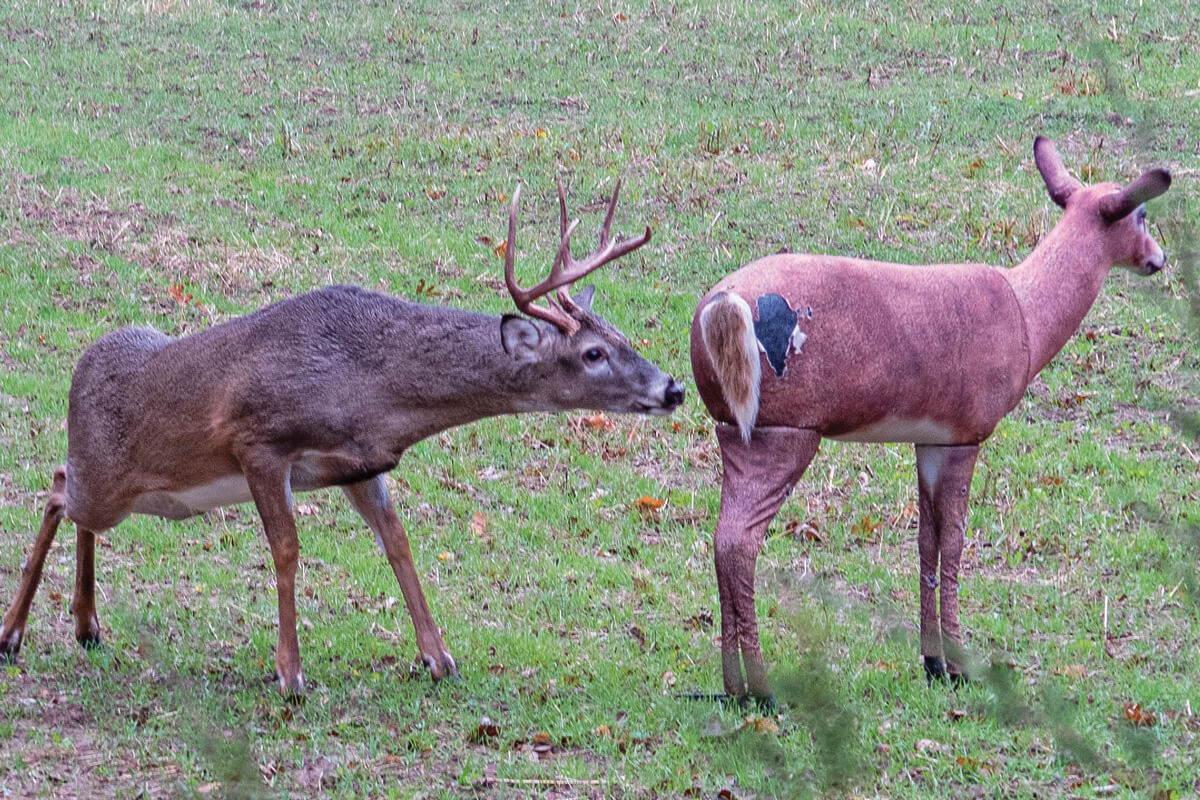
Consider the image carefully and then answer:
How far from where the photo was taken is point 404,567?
6594 mm

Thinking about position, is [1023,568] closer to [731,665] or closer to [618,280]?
[731,665]

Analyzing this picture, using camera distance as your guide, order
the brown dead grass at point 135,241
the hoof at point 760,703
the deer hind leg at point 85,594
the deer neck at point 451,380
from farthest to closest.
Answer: the brown dead grass at point 135,241
the deer hind leg at point 85,594
the deer neck at point 451,380
the hoof at point 760,703

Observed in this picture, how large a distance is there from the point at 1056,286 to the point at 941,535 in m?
1.08

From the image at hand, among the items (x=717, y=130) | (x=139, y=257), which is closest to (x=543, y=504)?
(x=139, y=257)

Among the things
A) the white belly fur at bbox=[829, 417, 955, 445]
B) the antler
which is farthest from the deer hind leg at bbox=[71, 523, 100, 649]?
the white belly fur at bbox=[829, 417, 955, 445]

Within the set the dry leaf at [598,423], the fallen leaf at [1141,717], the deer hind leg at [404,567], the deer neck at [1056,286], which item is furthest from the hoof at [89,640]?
the fallen leaf at [1141,717]

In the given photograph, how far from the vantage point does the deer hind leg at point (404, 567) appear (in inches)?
257

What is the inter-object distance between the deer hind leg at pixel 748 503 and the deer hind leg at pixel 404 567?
1388 millimetres

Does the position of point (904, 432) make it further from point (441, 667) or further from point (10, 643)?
point (10, 643)

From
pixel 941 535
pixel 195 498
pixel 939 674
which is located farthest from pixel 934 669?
pixel 195 498

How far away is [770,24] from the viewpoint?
18.5 meters

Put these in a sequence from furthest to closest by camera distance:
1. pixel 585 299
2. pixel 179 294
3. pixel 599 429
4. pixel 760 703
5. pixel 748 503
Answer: pixel 179 294 < pixel 599 429 < pixel 585 299 < pixel 760 703 < pixel 748 503

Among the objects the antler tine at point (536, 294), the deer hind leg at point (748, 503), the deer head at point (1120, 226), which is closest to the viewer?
the deer hind leg at point (748, 503)

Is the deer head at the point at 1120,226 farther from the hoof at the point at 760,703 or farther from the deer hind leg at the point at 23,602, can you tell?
the deer hind leg at the point at 23,602
